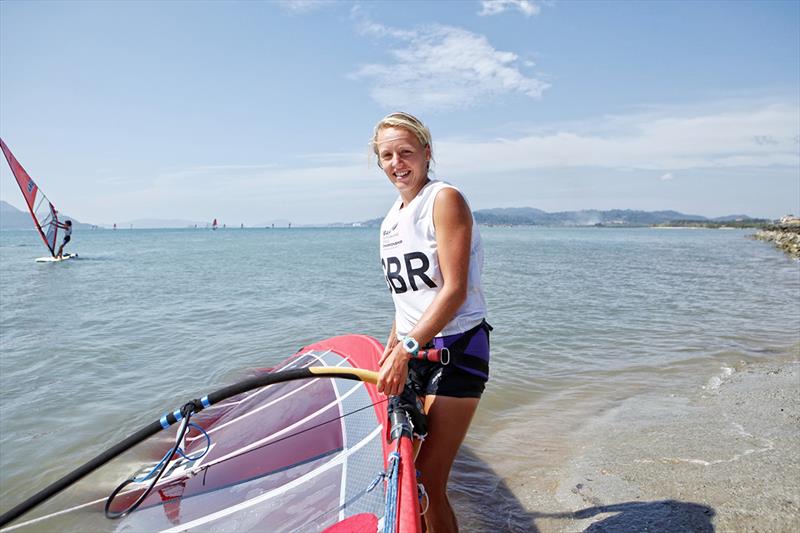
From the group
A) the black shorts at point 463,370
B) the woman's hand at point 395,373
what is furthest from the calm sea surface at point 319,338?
the woman's hand at point 395,373

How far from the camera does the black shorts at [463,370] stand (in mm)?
2092

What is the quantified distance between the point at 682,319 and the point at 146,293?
52.5 feet

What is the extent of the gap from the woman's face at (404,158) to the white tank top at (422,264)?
6 centimetres

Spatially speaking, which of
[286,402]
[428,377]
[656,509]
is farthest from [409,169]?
[656,509]

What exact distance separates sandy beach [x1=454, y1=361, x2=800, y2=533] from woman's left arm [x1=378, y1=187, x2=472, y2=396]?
7.04 feet

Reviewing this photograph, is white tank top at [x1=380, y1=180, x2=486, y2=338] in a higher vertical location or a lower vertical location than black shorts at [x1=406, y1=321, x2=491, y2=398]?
higher

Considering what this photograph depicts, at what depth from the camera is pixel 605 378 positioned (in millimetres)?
6605

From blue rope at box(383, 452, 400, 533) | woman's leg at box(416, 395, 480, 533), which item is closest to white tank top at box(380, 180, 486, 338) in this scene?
woman's leg at box(416, 395, 480, 533)

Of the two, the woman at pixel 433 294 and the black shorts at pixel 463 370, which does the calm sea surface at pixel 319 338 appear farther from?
the black shorts at pixel 463 370

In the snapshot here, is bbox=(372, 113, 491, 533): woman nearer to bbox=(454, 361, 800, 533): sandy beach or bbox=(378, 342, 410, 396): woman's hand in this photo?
bbox=(378, 342, 410, 396): woman's hand

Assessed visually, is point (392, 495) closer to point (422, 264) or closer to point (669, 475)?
point (422, 264)

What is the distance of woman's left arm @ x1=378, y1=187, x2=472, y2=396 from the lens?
6.32ft

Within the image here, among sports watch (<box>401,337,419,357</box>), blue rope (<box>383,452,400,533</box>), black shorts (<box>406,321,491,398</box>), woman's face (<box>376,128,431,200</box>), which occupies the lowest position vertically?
blue rope (<box>383,452,400,533</box>)

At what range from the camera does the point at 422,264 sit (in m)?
2.05
